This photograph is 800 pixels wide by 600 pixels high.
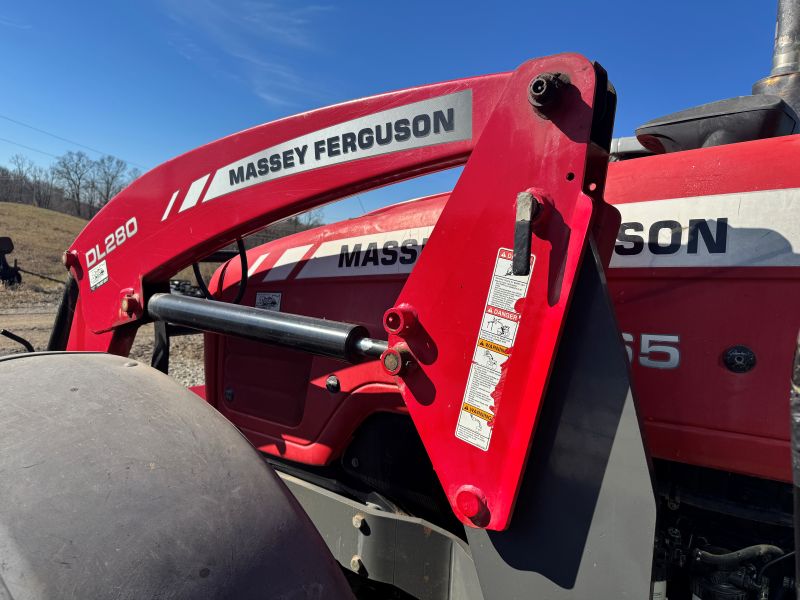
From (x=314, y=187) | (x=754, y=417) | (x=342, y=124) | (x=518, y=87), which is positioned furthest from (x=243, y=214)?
(x=754, y=417)

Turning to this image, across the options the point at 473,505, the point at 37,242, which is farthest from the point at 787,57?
the point at 37,242

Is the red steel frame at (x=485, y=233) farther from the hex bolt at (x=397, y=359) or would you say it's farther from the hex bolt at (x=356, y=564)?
the hex bolt at (x=356, y=564)

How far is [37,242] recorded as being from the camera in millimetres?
26438

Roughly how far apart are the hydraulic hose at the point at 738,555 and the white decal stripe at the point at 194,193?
1.85m

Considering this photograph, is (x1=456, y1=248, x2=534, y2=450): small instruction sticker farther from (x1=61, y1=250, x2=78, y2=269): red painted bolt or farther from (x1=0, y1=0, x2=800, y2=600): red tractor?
(x1=61, y1=250, x2=78, y2=269): red painted bolt

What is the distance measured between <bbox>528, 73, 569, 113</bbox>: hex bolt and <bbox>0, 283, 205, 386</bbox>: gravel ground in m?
4.43

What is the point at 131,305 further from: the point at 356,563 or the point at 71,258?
the point at 356,563

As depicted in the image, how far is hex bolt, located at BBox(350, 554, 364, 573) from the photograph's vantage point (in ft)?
5.88

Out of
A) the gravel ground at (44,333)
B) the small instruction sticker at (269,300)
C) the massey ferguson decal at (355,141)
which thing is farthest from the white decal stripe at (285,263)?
the gravel ground at (44,333)

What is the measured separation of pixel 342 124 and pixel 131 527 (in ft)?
3.82

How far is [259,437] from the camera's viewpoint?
2234mm

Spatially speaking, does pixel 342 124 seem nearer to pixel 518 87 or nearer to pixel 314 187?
pixel 314 187

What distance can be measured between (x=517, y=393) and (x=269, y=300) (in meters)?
1.26

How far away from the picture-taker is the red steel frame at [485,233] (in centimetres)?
125
